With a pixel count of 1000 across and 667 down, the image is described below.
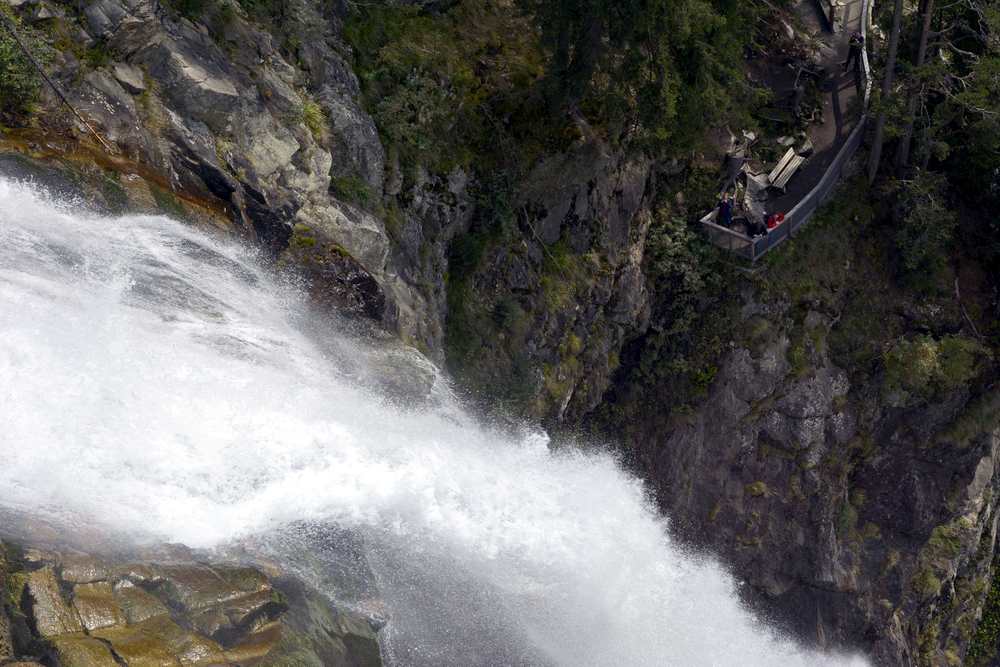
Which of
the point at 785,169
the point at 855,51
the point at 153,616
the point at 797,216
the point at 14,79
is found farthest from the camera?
the point at 855,51

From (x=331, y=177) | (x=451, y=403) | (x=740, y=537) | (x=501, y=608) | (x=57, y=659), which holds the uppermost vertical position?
(x=331, y=177)

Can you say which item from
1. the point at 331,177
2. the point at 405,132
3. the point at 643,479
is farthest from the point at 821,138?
the point at 331,177

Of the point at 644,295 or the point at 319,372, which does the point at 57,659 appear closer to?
the point at 319,372

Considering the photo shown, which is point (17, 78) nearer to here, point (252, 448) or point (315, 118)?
point (315, 118)

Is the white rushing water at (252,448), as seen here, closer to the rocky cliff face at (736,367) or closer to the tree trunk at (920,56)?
the rocky cliff face at (736,367)

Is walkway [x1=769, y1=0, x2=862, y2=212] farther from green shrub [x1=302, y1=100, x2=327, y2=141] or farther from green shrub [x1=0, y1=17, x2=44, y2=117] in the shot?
green shrub [x1=0, y1=17, x2=44, y2=117]

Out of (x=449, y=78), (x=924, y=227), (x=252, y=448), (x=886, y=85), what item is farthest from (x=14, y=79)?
(x=924, y=227)

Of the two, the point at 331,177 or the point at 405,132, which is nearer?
the point at 331,177
